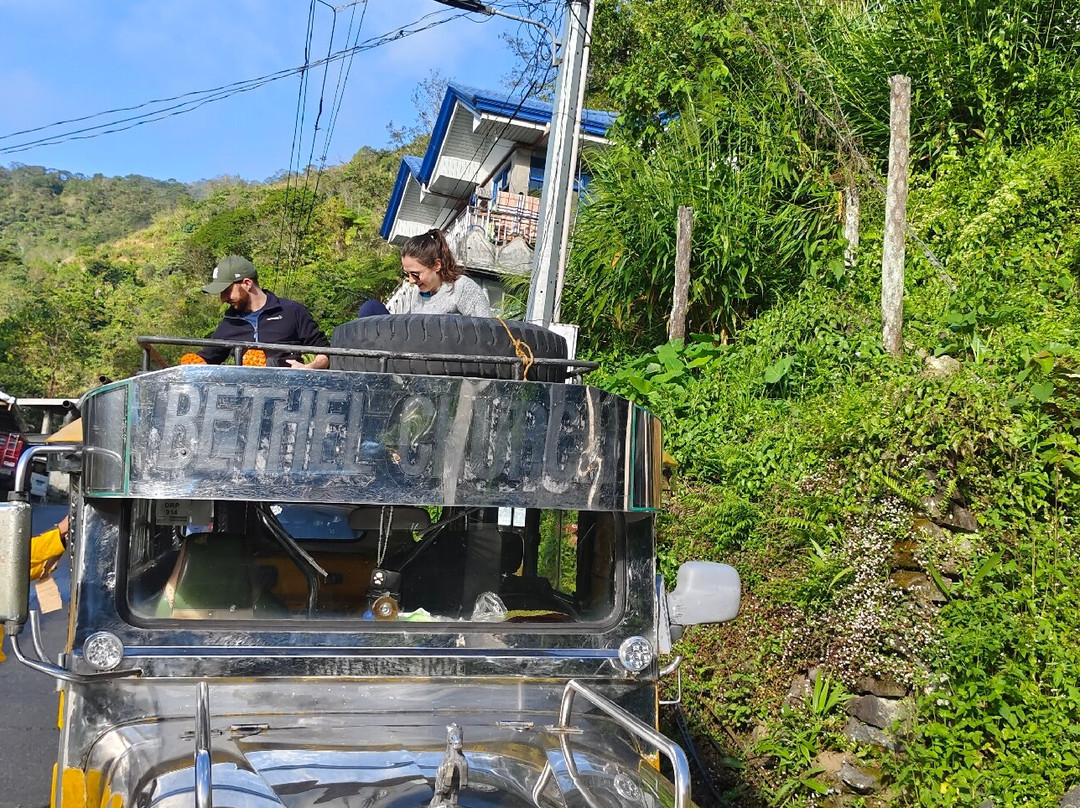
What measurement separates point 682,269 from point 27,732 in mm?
6636

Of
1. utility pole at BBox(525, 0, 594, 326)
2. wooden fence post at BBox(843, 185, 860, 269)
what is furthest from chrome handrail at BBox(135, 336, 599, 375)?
wooden fence post at BBox(843, 185, 860, 269)

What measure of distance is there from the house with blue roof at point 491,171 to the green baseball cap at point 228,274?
16294mm

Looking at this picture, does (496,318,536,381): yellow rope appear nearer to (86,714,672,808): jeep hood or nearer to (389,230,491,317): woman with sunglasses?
(86,714,672,808): jeep hood

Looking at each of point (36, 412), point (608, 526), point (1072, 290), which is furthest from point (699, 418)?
point (36, 412)

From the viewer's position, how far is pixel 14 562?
269cm

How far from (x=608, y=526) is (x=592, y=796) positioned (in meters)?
0.94

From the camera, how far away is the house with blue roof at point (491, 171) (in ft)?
76.4

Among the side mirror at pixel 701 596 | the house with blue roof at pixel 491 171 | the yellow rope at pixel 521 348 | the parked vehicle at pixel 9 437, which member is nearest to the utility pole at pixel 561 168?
the yellow rope at pixel 521 348

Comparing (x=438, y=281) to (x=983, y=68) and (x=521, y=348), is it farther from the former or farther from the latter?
(x=983, y=68)

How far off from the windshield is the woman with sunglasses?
1.62m

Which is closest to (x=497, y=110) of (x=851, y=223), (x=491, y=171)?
(x=491, y=171)

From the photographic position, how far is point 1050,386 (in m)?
6.02

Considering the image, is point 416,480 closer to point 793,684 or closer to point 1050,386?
point 793,684

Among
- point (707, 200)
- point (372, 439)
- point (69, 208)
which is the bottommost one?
point (372, 439)
